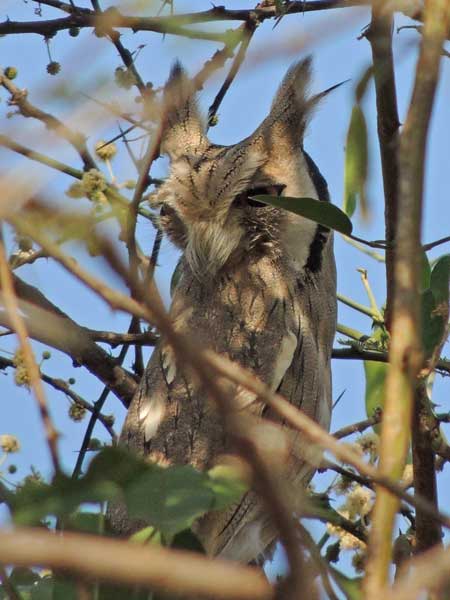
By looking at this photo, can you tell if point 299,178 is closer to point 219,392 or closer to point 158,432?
point 158,432

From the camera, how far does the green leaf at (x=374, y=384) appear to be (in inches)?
90.6

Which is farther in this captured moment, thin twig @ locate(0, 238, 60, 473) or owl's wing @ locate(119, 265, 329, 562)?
owl's wing @ locate(119, 265, 329, 562)

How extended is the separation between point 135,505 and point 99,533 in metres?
0.20

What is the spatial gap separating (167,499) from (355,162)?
92cm

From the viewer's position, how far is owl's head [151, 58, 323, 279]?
2344mm

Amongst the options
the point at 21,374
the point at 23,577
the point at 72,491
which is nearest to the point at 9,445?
the point at 21,374

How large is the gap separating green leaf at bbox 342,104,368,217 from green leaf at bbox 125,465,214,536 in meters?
0.53

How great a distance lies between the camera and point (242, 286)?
8.26 feet

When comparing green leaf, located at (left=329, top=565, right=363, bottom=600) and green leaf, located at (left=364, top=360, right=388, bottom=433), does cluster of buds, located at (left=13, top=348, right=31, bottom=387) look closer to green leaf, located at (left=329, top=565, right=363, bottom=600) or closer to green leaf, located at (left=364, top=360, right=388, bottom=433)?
green leaf, located at (left=364, top=360, right=388, bottom=433)

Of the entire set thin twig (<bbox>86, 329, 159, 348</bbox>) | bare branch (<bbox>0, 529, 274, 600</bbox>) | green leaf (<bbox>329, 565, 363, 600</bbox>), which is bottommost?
bare branch (<bbox>0, 529, 274, 600</bbox>)

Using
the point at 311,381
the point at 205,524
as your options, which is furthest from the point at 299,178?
the point at 205,524

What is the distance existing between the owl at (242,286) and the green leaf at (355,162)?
1.78ft

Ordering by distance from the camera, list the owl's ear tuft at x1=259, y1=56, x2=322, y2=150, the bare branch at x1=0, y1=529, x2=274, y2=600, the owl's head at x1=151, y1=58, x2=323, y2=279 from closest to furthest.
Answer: the bare branch at x1=0, y1=529, x2=274, y2=600 < the owl's head at x1=151, y1=58, x2=323, y2=279 < the owl's ear tuft at x1=259, y1=56, x2=322, y2=150

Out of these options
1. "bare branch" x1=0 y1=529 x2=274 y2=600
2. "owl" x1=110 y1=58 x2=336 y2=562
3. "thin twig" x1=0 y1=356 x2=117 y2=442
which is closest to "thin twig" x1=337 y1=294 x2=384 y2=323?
"owl" x1=110 y1=58 x2=336 y2=562
